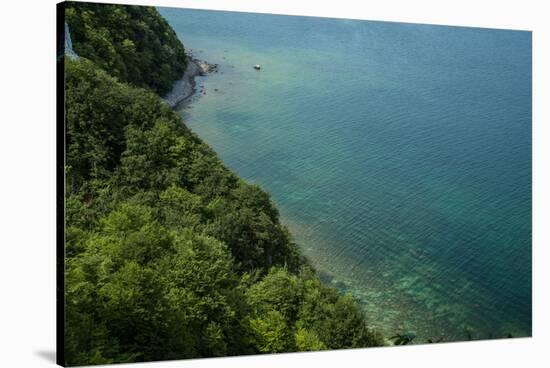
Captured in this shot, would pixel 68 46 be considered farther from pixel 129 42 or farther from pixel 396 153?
pixel 396 153

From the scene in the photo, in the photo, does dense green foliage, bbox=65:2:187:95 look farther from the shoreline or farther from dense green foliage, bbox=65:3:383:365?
dense green foliage, bbox=65:3:383:365

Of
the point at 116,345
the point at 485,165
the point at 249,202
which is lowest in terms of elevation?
the point at 116,345

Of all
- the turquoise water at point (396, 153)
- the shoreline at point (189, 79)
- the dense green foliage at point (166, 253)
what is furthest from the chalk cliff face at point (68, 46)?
the shoreline at point (189, 79)

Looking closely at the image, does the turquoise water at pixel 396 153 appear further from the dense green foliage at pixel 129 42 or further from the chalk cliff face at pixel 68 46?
the chalk cliff face at pixel 68 46

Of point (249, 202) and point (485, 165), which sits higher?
point (485, 165)

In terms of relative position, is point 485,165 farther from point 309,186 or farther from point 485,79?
point 309,186
